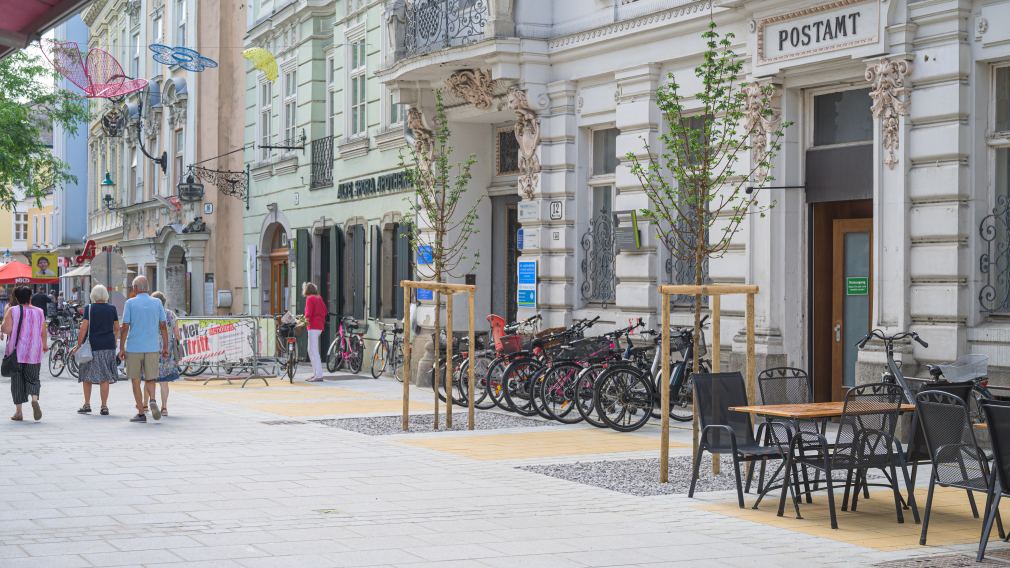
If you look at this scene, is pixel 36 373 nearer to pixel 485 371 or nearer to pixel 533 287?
pixel 485 371

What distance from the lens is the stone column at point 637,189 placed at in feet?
59.1

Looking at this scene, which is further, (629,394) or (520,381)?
(520,381)

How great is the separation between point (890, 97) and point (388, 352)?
1239 centimetres

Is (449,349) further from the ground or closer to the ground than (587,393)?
further from the ground

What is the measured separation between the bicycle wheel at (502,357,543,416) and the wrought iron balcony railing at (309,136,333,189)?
11.8 m

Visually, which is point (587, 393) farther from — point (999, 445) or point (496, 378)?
point (999, 445)

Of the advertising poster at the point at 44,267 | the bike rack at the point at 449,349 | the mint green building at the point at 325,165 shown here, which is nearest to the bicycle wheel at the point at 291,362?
the mint green building at the point at 325,165

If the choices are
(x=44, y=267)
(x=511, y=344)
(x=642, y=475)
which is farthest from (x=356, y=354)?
(x=44, y=267)

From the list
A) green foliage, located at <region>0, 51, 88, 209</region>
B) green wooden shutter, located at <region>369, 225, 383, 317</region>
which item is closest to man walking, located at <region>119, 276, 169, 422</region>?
green wooden shutter, located at <region>369, 225, 383, 317</region>

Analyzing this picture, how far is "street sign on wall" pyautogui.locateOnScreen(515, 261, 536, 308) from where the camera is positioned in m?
20.2

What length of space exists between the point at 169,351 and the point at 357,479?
622 centimetres

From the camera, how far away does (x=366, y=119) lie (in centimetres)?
2639

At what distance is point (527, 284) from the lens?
66.6 ft

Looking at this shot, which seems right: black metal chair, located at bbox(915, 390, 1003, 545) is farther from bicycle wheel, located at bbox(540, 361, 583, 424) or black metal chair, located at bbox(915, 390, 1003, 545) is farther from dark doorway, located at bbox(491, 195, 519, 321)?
dark doorway, located at bbox(491, 195, 519, 321)
